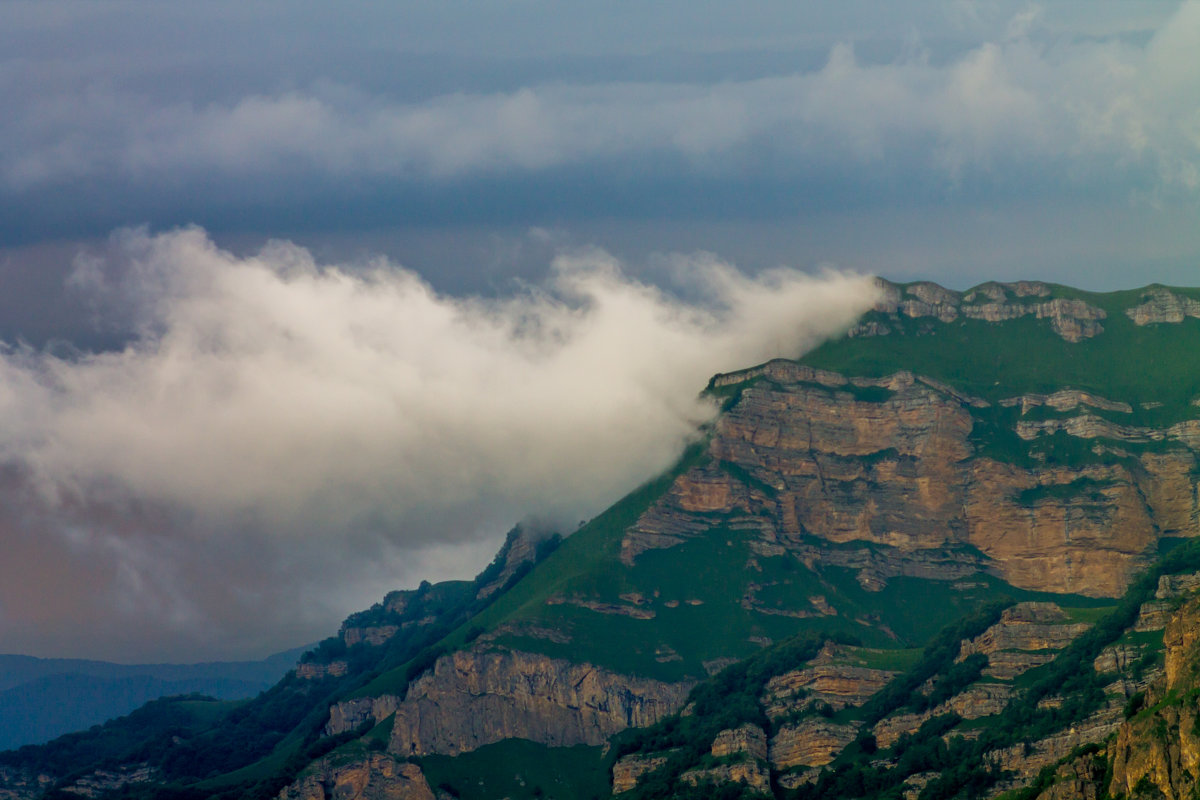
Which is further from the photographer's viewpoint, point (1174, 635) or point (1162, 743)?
point (1174, 635)

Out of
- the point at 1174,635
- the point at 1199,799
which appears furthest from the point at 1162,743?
the point at 1174,635

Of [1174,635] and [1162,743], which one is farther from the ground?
[1174,635]

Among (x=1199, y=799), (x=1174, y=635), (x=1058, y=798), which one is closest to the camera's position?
(x=1199, y=799)

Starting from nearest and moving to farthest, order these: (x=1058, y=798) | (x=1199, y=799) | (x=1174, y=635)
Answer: (x=1199, y=799) → (x=1058, y=798) → (x=1174, y=635)

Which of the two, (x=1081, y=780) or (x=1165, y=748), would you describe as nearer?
(x=1165, y=748)

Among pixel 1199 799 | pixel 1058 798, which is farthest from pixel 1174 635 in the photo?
pixel 1199 799

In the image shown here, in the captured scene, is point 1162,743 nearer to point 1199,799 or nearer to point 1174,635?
point 1199,799

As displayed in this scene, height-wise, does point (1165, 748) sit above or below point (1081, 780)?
above

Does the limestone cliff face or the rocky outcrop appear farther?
the rocky outcrop

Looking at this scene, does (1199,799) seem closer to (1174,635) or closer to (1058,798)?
(1058,798)

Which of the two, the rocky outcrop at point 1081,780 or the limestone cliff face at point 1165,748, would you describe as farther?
the rocky outcrop at point 1081,780
